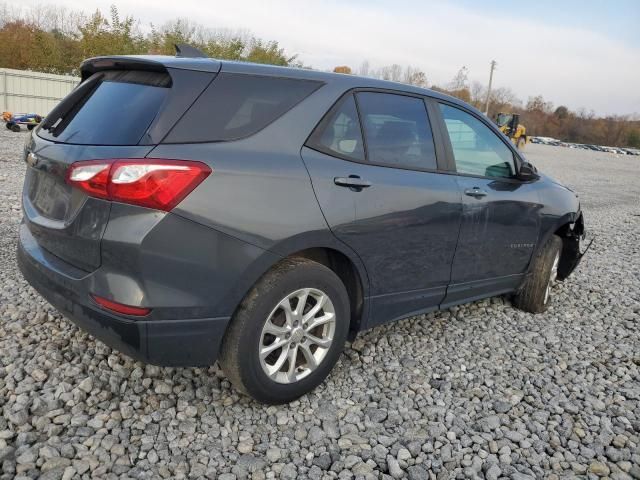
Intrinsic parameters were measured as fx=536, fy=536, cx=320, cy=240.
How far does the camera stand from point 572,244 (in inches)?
194

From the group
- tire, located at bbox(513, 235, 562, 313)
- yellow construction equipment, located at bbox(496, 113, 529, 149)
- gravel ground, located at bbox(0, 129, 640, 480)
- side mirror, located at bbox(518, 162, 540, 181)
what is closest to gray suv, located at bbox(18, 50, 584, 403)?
gravel ground, located at bbox(0, 129, 640, 480)

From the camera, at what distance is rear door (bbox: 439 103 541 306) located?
11.7ft

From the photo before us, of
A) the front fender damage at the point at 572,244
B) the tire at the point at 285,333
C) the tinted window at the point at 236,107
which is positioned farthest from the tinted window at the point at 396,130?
the front fender damage at the point at 572,244

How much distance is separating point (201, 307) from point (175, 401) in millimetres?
742

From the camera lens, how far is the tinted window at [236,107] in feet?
7.73

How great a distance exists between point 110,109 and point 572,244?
413 centimetres

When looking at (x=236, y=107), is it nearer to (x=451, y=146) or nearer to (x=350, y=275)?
(x=350, y=275)

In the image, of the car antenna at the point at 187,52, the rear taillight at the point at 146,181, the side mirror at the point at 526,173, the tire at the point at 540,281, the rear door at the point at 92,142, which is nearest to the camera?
the rear taillight at the point at 146,181

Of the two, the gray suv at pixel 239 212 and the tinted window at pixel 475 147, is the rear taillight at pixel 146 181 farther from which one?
the tinted window at pixel 475 147

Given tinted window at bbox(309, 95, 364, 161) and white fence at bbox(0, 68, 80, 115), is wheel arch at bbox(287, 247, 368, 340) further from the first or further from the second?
white fence at bbox(0, 68, 80, 115)

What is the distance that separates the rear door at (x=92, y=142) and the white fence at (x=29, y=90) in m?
21.7

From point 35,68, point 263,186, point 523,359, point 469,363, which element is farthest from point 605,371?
point 35,68

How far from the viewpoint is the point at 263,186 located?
7.95 feet

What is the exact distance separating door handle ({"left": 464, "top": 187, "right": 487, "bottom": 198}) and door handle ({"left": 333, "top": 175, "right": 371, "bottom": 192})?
37.7 inches
